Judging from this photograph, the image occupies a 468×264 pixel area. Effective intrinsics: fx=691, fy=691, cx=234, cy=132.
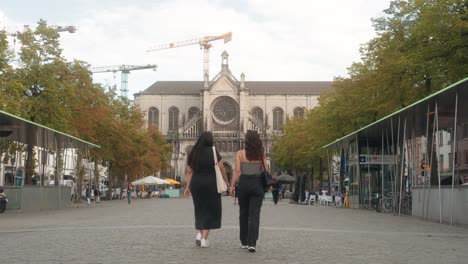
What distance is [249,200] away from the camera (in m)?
10.6

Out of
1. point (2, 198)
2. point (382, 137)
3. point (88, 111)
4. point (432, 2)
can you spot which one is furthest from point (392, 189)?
point (88, 111)

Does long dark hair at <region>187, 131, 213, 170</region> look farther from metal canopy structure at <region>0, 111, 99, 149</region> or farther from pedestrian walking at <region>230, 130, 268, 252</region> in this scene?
metal canopy structure at <region>0, 111, 99, 149</region>

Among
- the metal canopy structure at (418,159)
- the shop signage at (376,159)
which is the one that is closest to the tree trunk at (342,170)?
the metal canopy structure at (418,159)

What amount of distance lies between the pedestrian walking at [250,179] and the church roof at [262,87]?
107695 mm

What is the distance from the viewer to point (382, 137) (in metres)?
30.3

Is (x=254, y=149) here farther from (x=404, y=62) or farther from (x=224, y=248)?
(x=404, y=62)

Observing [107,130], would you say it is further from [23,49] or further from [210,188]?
[210,188]

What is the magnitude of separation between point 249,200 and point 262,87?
11255 cm

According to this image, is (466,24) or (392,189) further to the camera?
(392,189)

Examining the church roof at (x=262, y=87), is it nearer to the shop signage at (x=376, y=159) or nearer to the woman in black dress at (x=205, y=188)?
the shop signage at (x=376, y=159)

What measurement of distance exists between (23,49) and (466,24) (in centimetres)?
2278

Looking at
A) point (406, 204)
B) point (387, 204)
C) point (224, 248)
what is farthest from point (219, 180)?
point (387, 204)

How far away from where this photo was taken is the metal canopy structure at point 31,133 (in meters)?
23.4

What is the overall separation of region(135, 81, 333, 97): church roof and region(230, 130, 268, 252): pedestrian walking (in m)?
108
